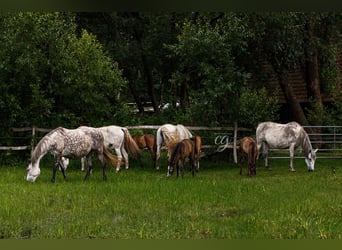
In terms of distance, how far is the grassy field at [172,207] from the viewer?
17.6 feet

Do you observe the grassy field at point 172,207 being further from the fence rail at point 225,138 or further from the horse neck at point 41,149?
the fence rail at point 225,138

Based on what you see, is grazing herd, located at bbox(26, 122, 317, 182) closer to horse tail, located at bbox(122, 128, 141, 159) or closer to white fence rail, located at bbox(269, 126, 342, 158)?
horse tail, located at bbox(122, 128, 141, 159)

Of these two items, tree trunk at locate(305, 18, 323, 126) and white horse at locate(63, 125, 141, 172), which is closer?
white horse at locate(63, 125, 141, 172)

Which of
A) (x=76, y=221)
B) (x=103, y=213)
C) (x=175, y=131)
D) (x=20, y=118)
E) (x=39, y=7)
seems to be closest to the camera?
(x=39, y=7)

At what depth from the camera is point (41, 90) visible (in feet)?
53.7

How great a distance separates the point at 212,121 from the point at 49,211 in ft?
33.2

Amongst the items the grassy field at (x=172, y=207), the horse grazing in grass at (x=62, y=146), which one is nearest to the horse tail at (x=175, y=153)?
the grassy field at (x=172, y=207)

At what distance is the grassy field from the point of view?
538 centimetres

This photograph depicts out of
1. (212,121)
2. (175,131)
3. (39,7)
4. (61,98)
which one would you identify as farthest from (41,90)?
(39,7)

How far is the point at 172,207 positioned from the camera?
7707 millimetres

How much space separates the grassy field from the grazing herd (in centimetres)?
61

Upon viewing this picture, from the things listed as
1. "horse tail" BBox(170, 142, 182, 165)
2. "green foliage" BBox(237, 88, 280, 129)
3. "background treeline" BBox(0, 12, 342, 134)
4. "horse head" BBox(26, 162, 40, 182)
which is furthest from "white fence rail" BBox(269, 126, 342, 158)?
"horse head" BBox(26, 162, 40, 182)

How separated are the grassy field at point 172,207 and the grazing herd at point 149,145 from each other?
0.61 meters

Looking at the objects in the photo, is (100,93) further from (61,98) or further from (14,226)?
(14,226)
